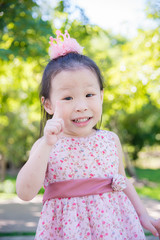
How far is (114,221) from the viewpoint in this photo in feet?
4.82

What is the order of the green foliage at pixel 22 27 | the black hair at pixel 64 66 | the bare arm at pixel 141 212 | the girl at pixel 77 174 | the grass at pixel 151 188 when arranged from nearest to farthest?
the girl at pixel 77 174 → the black hair at pixel 64 66 → the bare arm at pixel 141 212 → the green foliage at pixel 22 27 → the grass at pixel 151 188

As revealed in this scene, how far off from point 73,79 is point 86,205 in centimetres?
71

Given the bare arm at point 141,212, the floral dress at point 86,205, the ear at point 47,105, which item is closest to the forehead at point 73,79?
the ear at point 47,105

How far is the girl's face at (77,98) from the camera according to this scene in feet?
4.79

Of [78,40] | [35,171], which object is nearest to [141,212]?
[35,171]

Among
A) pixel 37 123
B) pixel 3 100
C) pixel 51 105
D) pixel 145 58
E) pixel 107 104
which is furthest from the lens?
pixel 37 123

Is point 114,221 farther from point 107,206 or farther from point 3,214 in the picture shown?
→ point 3,214

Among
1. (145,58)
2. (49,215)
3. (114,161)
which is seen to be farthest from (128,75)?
(49,215)

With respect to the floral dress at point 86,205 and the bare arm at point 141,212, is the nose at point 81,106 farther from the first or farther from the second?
the bare arm at point 141,212

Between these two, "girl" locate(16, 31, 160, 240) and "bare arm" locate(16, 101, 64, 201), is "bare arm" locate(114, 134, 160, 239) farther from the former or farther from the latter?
"bare arm" locate(16, 101, 64, 201)

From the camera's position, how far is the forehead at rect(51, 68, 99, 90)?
1.46 metres

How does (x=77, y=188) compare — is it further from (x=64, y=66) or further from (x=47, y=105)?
(x=64, y=66)

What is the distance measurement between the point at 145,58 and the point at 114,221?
4.44 m

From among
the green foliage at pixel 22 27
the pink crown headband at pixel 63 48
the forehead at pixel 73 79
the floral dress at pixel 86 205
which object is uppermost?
the green foliage at pixel 22 27
